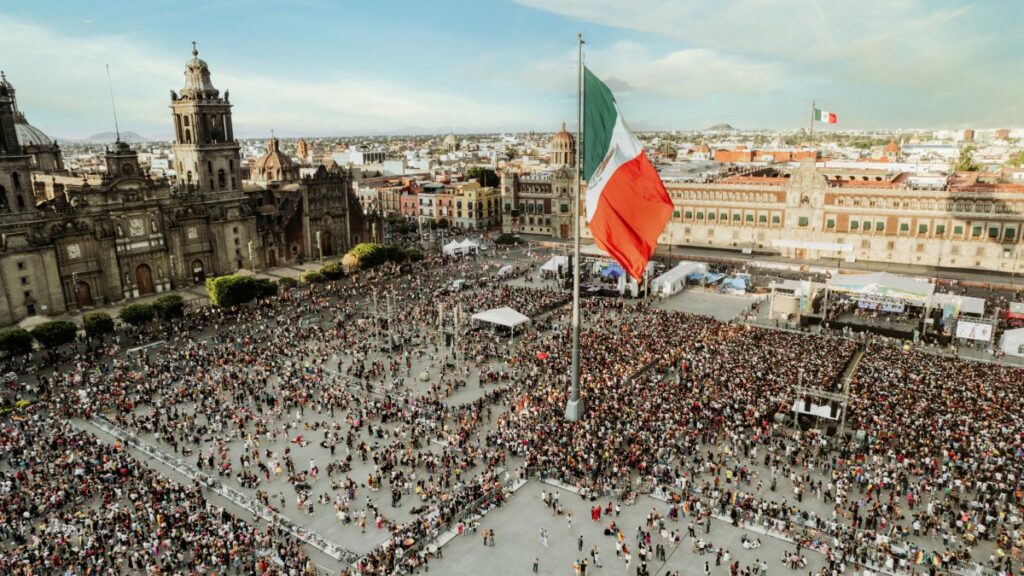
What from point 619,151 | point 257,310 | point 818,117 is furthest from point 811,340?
point 818,117

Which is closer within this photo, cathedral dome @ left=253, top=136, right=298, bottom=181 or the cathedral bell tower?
the cathedral bell tower

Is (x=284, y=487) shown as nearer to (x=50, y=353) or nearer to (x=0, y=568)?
(x=0, y=568)

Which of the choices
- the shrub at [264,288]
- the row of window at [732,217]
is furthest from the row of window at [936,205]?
the shrub at [264,288]

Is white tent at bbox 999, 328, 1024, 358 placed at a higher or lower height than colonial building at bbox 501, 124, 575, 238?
lower

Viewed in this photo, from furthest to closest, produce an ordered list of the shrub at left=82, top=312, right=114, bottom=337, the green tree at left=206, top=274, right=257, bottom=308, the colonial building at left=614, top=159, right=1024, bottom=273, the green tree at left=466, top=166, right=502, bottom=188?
1. the green tree at left=466, top=166, right=502, bottom=188
2. the colonial building at left=614, top=159, right=1024, bottom=273
3. the green tree at left=206, top=274, right=257, bottom=308
4. the shrub at left=82, top=312, right=114, bottom=337

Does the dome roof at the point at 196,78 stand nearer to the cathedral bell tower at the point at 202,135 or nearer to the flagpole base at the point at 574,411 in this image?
the cathedral bell tower at the point at 202,135

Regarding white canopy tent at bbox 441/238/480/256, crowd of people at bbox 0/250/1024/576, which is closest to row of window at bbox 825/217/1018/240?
crowd of people at bbox 0/250/1024/576

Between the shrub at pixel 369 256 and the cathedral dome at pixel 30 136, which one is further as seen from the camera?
the cathedral dome at pixel 30 136

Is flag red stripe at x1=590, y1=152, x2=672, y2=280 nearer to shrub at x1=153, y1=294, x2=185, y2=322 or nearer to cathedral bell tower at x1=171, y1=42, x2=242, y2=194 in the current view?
shrub at x1=153, y1=294, x2=185, y2=322
